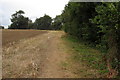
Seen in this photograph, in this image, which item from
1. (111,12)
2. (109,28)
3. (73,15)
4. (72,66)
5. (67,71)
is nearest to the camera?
(111,12)

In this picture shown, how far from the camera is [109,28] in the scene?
6273 millimetres

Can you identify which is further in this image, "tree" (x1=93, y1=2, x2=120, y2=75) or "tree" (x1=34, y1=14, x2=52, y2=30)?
"tree" (x1=34, y1=14, x2=52, y2=30)

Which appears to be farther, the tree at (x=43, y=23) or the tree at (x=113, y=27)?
the tree at (x=43, y=23)

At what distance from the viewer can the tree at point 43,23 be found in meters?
91.9

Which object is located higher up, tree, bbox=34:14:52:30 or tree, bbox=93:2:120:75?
tree, bbox=34:14:52:30

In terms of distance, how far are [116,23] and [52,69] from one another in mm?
3268

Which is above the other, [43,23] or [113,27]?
[43,23]

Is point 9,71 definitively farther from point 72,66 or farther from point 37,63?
point 72,66

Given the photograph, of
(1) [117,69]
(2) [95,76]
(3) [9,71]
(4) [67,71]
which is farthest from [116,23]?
(3) [9,71]

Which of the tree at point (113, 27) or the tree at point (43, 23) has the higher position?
the tree at point (43, 23)

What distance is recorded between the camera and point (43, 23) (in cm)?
9225

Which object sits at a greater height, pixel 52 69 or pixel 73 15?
pixel 73 15

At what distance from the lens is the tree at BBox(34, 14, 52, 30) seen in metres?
91.9

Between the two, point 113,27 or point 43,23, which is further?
point 43,23
